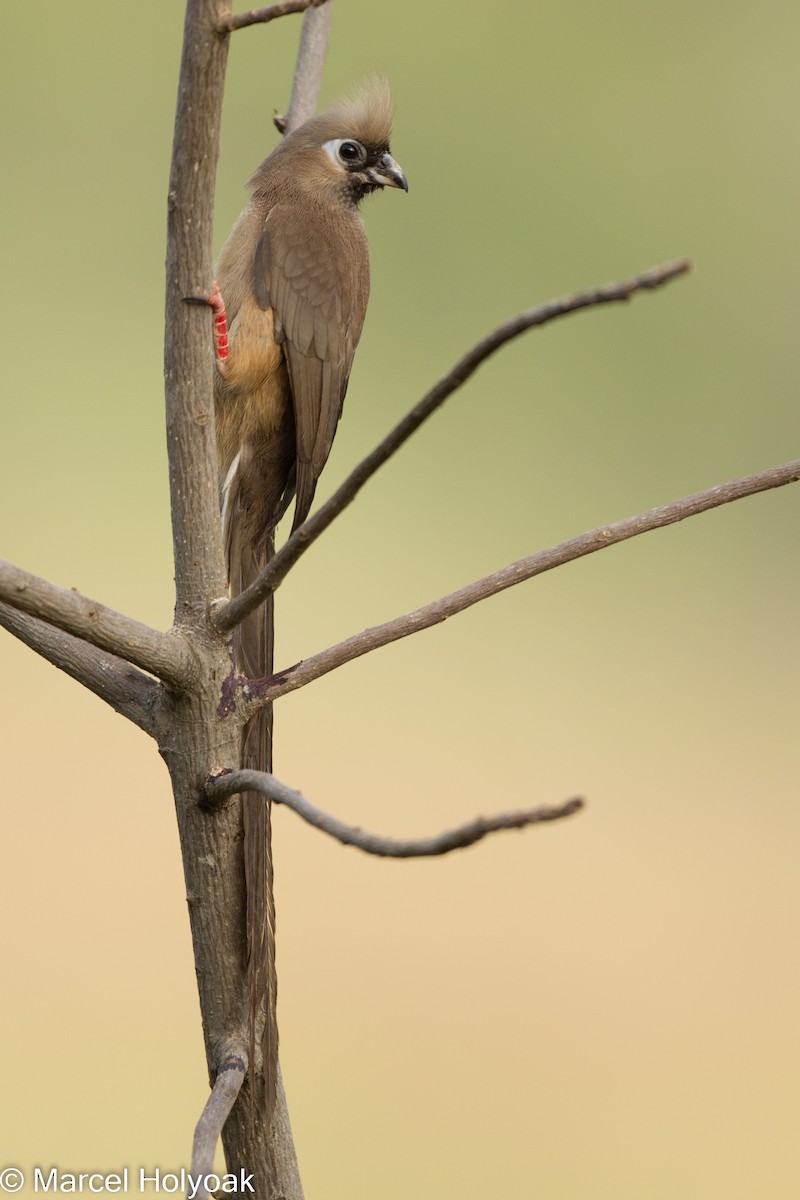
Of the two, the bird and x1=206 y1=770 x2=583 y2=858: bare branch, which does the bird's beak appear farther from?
x1=206 y1=770 x2=583 y2=858: bare branch

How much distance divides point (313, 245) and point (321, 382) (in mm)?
241

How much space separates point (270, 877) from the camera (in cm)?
122

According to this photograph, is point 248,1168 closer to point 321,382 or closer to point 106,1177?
point 106,1177

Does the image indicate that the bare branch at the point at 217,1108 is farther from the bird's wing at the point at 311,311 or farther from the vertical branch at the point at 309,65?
the vertical branch at the point at 309,65

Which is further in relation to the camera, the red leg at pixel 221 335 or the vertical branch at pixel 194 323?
the red leg at pixel 221 335

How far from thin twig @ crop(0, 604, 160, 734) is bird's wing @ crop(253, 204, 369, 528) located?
1.61 feet

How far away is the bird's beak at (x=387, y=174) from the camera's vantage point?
201 centimetres

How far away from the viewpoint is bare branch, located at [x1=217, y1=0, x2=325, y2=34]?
2.99ft

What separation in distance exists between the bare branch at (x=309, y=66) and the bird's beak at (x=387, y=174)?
0.57 ft

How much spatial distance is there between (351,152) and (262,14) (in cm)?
111

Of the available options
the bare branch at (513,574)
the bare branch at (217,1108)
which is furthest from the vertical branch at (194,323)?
the bare branch at (217,1108)

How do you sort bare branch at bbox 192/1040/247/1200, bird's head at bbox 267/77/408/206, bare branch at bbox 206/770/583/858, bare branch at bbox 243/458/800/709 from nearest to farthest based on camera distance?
bare branch at bbox 206/770/583/858 → bare branch at bbox 192/1040/247/1200 → bare branch at bbox 243/458/800/709 → bird's head at bbox 267/77/408/206

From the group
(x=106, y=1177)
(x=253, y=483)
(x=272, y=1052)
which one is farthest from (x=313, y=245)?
(x=106, y=1177)

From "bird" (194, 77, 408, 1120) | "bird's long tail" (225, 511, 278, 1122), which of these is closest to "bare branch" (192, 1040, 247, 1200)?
"bird's long tail" (225, 511, 278, 1122)
